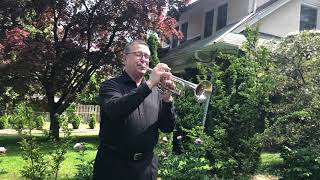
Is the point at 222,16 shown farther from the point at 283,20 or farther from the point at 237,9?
the point at 283,20

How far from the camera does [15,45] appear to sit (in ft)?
40.1

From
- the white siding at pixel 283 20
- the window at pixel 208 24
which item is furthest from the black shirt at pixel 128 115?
the window at pixel 208 24

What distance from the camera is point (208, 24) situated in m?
18.5

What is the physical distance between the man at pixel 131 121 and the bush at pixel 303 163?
12.7ft

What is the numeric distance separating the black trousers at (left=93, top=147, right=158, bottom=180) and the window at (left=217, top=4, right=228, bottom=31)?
14.2 m

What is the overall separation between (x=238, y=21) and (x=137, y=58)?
12347mm

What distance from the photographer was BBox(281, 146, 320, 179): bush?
6648 mm

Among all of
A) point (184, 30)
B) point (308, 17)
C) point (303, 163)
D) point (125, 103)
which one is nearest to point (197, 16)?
point (184, 30)

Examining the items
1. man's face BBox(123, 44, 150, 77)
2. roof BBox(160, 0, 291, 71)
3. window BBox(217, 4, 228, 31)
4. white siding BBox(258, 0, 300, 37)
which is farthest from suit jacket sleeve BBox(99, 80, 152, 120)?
window BBox(217, 4, 228, 31)

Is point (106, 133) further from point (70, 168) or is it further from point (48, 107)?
point (48, 107)

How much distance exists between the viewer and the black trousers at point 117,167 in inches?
129

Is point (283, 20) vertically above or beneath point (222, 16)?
beneath

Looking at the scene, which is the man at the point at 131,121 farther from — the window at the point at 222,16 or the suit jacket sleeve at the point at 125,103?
the window at the point at 222,16

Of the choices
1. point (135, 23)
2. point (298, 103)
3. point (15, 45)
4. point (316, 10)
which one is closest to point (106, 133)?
point (298, 103)
